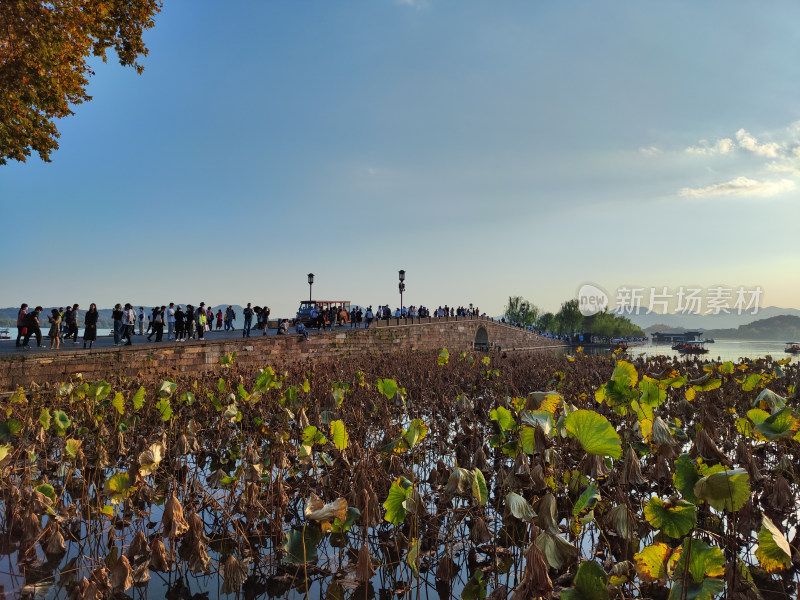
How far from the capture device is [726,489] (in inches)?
84.7

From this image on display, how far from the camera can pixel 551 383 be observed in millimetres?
10258

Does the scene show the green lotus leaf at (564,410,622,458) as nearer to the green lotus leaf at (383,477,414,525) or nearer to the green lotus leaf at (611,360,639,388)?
the green lotus leaf at (383,477,414,525)

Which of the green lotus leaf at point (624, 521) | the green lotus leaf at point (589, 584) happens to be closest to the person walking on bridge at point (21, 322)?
the green lotus leaf at point (624, 521)

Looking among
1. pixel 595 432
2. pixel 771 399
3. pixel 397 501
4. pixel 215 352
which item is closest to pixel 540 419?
pixel 595 432

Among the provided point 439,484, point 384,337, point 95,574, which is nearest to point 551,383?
point 439,484

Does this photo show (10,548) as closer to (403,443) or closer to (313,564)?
(313,564)

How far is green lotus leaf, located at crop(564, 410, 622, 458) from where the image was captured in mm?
2576

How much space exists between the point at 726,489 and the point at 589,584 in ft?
2.19

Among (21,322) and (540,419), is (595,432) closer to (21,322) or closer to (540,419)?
(540,419)

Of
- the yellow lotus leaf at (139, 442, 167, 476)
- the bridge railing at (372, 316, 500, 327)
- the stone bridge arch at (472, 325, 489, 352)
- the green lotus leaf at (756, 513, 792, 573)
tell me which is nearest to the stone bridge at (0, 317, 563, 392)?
the bridge railing at (372, 316, 500, 327)

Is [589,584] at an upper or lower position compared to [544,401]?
lower

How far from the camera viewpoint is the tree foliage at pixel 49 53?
1056cm

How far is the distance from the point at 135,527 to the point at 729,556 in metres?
4.38

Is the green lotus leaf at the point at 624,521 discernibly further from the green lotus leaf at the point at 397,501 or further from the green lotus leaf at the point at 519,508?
the green lotus leaf at the point at 397,501
